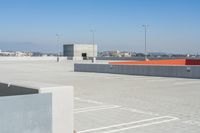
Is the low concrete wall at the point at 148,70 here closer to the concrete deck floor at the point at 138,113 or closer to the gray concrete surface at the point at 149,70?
the gray concrete surface at the point at 149,70

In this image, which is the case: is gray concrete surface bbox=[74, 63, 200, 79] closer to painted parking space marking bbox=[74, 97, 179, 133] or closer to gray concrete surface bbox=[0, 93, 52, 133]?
painted parking space marking bbox=[74, 97, 179, 133]

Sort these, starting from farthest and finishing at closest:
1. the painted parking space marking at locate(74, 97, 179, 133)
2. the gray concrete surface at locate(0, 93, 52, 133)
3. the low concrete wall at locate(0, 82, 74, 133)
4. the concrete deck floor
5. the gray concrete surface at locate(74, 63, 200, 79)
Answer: the gray concrete surface at locate(74, 63, 200, 79), the concrete deck floor, the painted parking space marking at locate(74, 97, 179, 133), the low concrete wall at locate(0, 82, 74, 133), the gray concrete surface at locate(0, 93, 52, 133)

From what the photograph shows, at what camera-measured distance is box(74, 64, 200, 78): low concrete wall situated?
24.2 m

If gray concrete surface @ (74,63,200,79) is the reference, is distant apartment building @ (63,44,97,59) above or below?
above

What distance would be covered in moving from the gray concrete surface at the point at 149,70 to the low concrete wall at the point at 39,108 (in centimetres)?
1868

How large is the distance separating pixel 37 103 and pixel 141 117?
4380 millimetres

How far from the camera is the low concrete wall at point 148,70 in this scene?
24.2 meters

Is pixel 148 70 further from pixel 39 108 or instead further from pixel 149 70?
pixel 39 108

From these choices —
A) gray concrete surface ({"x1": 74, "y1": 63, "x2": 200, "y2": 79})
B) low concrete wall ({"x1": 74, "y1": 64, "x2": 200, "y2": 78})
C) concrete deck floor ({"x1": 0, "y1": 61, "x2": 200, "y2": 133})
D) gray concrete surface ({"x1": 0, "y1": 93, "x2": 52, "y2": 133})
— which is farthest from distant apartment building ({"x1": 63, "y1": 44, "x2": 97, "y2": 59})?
gray concrete surface ({"x1": 0, "y1": 93, "x2": 52, "y2": 133})

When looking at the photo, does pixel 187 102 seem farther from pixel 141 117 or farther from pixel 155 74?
pixel 155 74

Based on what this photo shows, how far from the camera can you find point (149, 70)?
26.7m

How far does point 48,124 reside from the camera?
19.5ft

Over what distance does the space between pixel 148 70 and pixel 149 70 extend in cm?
10

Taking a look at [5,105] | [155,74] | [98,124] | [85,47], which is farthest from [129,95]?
[85,47]
